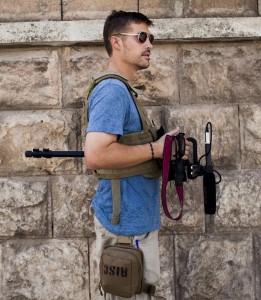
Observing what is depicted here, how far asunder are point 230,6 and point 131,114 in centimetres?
158

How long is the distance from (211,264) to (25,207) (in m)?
1.22

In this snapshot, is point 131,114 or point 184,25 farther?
point 184,25

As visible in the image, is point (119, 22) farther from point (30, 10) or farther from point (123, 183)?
point (30, 10)

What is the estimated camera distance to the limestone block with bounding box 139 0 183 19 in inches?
159

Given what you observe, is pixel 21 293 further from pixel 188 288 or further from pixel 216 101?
pixel 216 101

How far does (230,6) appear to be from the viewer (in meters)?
4.04

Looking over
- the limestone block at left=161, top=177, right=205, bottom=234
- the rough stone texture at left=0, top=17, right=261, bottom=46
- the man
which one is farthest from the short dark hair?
the limestone block at left=161, top=177, right=205, bottom=234

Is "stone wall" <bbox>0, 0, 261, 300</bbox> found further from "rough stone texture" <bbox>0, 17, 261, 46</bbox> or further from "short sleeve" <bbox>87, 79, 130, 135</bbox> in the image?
"short sleeve" <bbox>87, 79, 130, 135</bbox>

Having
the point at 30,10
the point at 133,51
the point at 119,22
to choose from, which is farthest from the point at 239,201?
the point at 30,10

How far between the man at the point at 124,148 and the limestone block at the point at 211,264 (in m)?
1.02

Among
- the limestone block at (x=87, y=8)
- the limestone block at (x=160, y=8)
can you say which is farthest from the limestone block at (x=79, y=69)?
the limestone block at (x=160, y=8)

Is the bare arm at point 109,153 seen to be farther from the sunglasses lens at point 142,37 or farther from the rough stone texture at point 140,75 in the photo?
the rough stone texture at point 140,75

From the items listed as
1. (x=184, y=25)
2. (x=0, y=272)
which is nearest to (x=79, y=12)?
(x=184, y=25)

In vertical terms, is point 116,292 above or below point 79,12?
below
